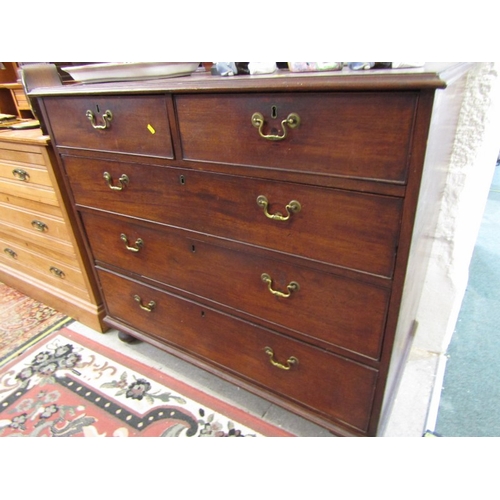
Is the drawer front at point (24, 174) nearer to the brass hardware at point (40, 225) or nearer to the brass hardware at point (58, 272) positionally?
the brass hardware at point (40, 225)

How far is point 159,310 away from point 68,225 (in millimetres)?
466

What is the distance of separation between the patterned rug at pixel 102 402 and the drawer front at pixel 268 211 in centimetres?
57

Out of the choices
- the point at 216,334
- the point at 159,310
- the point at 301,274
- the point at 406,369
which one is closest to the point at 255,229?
the point at 301,274

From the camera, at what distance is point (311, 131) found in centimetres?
61

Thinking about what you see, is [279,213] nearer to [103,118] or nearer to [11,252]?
[103,118]

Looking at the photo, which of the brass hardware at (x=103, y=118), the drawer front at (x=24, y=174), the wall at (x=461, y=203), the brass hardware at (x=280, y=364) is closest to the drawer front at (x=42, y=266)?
the drawer front at (x=24, y=174)

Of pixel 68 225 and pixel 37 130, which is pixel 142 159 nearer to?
pixel 68 225

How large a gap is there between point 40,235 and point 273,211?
3.64ft

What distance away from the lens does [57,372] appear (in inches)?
48.8

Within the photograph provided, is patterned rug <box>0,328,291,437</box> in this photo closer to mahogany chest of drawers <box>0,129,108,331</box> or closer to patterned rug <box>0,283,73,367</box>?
patterned rug <box>0,283,73,367</box>

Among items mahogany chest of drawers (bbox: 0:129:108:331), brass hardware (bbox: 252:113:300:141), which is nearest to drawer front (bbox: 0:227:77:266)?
mahogany chest of drawers (bbox: 0:129:108:331)

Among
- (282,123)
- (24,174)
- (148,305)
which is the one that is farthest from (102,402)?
(282,123)

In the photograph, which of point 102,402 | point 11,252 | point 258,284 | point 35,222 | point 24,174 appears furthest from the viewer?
point 11,252

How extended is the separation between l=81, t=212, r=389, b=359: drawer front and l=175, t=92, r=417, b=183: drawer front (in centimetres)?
22
